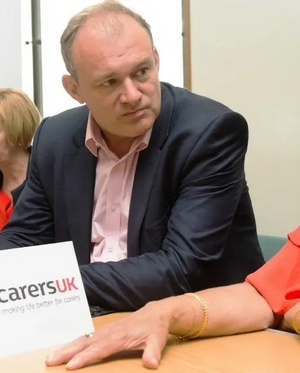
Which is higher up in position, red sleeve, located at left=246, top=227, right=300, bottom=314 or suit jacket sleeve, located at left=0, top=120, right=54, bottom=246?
red sleeve, located at left=246, top=227, right=300, bottom=314

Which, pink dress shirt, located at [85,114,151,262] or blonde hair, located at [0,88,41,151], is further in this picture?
blonde hair, located at [0,88,41,151]

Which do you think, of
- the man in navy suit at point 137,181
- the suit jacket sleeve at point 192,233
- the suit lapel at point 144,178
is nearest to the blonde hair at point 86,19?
the man in navy suit at point 137,181

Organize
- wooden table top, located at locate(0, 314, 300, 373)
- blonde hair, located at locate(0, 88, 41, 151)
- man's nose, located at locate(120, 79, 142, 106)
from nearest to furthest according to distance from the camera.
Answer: wooden table top, located at locate(0, 314, 300, 373)
man's nose, located at locate(120, 79, 142, 106)
blonde hair, located at locate(0, 88, 41, 151)

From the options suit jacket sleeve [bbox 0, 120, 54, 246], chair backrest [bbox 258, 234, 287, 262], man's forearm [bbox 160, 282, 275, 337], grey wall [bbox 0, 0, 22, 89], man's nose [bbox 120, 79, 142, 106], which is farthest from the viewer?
grey wall [bbox 0, 0, 22, 89]

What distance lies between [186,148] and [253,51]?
1128 mm

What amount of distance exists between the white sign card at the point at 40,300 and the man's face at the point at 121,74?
0.58 metres

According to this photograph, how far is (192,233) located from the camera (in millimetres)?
1428

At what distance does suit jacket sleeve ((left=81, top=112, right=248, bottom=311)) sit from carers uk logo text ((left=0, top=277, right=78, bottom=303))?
0.87 feet

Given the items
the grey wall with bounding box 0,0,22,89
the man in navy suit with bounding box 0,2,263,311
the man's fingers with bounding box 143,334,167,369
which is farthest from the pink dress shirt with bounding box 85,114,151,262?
the grey wall with bounding box 0,0,22,89

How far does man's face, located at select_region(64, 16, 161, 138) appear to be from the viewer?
1507 mm

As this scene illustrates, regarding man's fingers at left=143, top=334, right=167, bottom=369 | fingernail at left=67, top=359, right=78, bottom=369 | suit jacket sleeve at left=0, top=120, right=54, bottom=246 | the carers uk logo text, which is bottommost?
suit jacket sleeve at left=0, top=120, right=54, bottom=246

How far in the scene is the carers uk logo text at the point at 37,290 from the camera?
993 millimetres

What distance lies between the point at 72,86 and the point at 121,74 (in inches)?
10.5

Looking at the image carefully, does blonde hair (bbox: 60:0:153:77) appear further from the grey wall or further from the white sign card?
the grey wall
